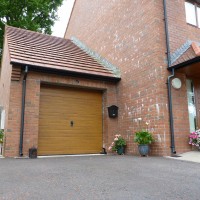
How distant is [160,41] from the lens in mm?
7641

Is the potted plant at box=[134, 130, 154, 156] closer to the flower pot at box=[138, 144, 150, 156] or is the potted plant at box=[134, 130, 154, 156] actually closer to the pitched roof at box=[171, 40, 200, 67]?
the flower pot at box=[138, 144, 150, 156]

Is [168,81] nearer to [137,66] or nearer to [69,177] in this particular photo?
[137,66]

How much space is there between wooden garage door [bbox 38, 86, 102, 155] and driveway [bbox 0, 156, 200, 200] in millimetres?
3274

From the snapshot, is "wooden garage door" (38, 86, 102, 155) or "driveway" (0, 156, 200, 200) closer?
"driveway" (0, 156, 200, 200)

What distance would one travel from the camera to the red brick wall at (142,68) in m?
7.21

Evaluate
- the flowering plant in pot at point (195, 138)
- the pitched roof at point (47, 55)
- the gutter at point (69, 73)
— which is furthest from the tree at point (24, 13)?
the flowering plant in pot at point (195, 138)

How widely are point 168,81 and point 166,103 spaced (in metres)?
0.72

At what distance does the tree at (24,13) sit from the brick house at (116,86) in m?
7.19

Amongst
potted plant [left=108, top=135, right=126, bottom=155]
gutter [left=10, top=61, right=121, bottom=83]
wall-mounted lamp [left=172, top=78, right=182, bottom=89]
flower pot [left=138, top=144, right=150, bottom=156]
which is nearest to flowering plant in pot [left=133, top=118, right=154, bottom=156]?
flower pot [left=138, top=144, right=150, bottom=156]

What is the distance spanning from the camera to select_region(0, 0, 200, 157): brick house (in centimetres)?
728

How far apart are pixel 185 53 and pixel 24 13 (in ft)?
47.3

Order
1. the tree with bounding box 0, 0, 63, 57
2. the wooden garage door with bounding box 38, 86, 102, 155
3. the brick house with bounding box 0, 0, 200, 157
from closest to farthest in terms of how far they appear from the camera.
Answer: the brick house with bounding box 0, 0, 200, 157, the wooden garage door with bounding box 38, 86, 102, 155, the tree with bounding box 0, 0, 63, 57

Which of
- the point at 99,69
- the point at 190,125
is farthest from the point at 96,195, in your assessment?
the point at 99,69

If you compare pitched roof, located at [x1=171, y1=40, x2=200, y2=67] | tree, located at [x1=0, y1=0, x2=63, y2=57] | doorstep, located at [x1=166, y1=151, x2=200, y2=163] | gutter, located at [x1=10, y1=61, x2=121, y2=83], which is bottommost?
doorstep, located at [x1=166, y1=151, x2=200, y2=163]
